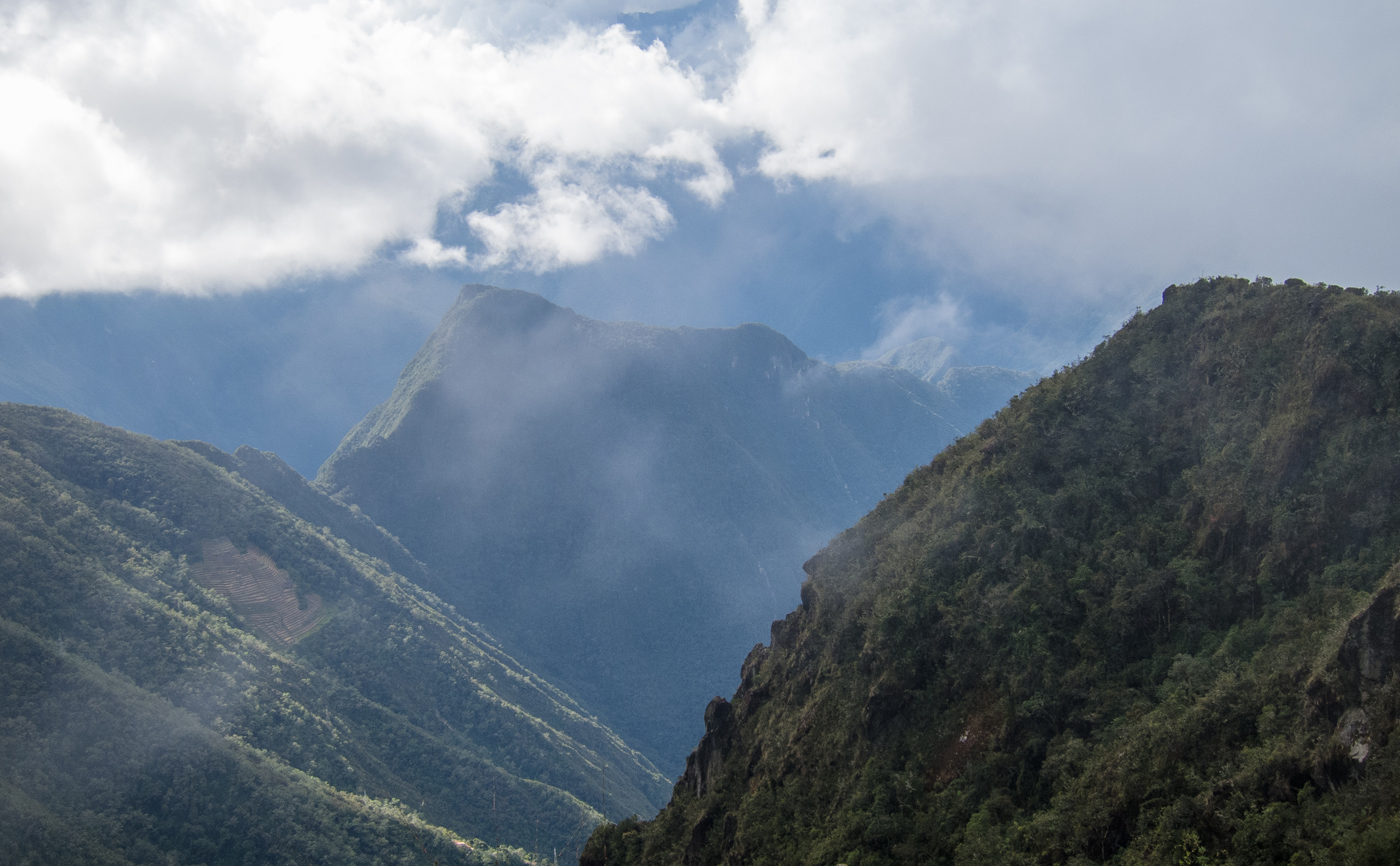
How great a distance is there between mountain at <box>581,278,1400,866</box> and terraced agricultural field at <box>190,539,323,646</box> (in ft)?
435

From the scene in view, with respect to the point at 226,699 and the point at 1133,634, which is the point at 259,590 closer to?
the point at 226,699

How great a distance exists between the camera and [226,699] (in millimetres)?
131500

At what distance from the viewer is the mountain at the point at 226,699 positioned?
354 ft

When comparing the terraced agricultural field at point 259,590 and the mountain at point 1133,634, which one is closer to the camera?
the mountain at point 1133,634

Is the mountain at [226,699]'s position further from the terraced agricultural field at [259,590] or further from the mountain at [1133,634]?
the mountain at [1133,634]

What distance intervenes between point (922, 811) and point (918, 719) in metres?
5.07

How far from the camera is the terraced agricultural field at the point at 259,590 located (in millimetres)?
161875

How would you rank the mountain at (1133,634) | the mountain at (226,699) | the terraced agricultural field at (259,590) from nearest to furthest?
the mountain at (1133,634)
the mountain at (226,699)
the terraced agricultural field at (259,590)

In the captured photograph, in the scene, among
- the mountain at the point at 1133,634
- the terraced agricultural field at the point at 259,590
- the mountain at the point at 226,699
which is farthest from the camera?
the terraced agricultural field at the point at 259,590

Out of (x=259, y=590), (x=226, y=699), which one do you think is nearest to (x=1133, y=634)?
(x=226, y=699)

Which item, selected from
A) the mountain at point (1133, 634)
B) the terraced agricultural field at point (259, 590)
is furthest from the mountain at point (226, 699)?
the mountain at point (1133, 634)

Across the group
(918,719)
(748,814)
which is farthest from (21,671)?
(918,719)

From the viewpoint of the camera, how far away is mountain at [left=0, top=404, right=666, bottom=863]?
107812mm

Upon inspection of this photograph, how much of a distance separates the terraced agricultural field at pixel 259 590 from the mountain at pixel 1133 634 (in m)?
133
